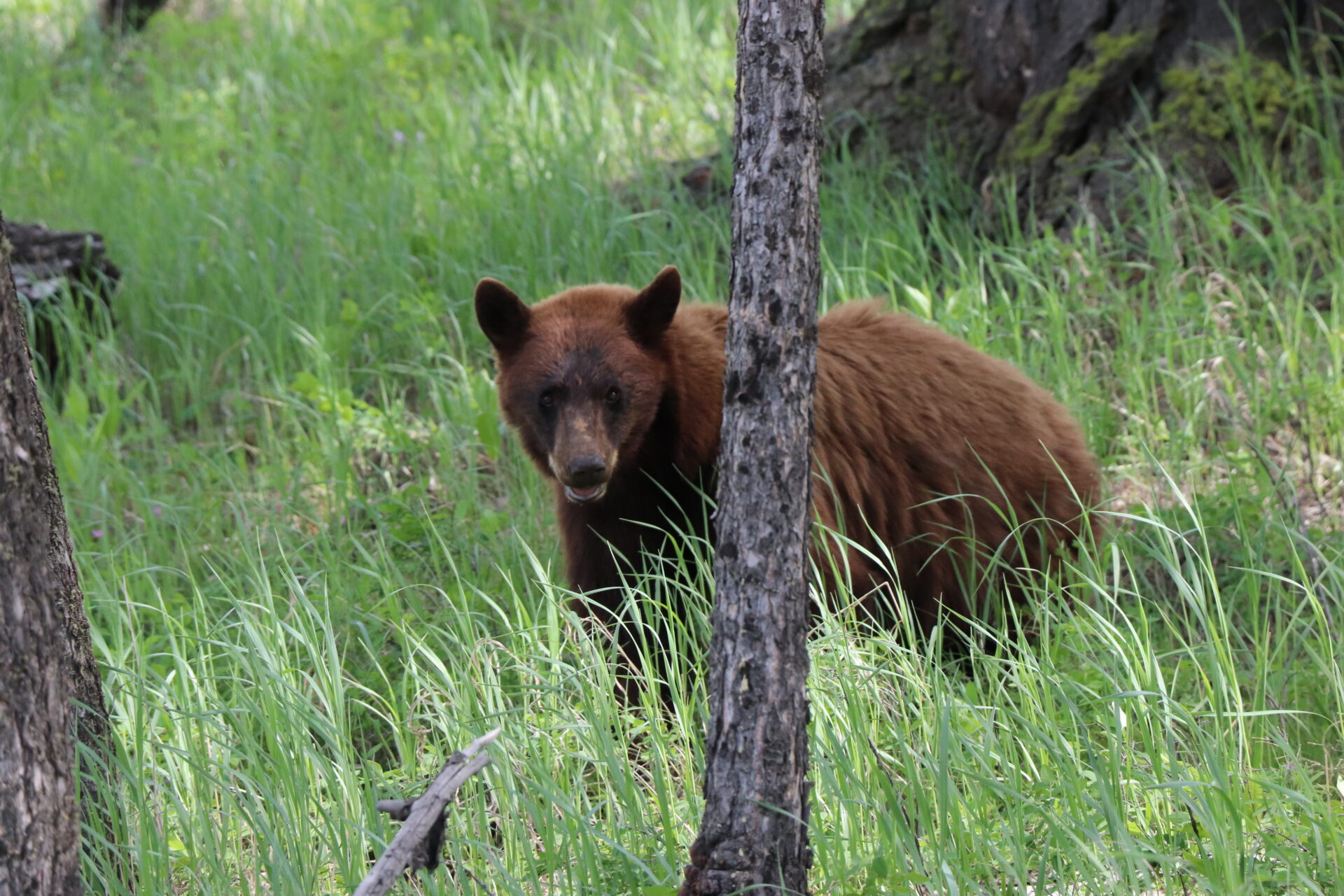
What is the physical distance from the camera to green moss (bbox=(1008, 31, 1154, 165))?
5.40 meters

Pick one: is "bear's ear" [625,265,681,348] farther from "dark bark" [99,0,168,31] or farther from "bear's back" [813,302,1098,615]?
"dark bark" [99,0,168,31]

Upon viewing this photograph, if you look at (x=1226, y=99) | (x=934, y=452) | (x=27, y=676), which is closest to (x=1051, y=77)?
(x=1226, y=99)

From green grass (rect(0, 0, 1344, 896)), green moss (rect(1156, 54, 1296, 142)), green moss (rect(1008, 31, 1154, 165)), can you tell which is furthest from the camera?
green moss (rect(1008, 31, 1154, 165))

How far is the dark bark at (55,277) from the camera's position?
5801mm

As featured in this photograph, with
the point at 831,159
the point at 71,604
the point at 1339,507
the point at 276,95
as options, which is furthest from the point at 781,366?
the point at 276,95

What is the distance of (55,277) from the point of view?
19.4 feet

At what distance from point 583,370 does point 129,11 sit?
892cm

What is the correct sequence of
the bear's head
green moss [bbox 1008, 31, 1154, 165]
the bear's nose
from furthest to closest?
green moss [bbox 1008, 31, 1154, 165], the bear's head, the bear's nose

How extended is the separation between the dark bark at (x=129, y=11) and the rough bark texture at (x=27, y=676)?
954cm

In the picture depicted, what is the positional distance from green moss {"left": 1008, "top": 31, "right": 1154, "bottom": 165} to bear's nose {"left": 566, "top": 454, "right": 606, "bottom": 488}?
10.6 feet

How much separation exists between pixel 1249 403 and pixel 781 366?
3037mm

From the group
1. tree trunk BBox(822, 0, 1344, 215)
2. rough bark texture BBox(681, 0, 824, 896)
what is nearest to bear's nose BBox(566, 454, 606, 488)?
rough bark texture BBox(681, 0, 824, 896)

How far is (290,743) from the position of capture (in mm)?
2598

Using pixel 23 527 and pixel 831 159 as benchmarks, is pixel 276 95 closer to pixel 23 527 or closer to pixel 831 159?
pixel 831 159
